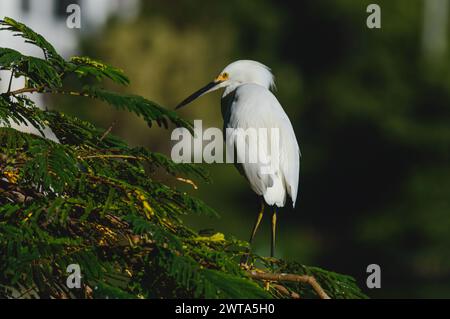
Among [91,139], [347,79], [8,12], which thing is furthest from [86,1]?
[91,139]

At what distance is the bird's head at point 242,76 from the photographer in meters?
4.35

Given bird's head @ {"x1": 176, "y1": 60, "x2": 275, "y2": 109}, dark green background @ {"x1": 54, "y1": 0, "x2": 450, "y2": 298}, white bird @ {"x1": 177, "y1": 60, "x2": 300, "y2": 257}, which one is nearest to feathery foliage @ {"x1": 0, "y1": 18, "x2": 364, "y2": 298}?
white bird @ {"x1": 177, "y1": 60, "x2": 300, "y2": 257}

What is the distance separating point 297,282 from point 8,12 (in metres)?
15.5

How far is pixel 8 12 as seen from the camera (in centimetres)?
1666

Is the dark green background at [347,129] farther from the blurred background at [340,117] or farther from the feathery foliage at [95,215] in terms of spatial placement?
the feathery foliage at [95,215]

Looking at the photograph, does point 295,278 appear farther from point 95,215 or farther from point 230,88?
point 230,88

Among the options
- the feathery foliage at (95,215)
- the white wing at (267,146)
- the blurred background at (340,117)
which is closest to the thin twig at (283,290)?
the feathery foliage at (95,215)

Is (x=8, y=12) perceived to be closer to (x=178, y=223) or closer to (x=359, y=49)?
(x=359, y=49)

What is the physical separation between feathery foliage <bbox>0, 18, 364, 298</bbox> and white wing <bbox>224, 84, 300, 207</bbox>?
2.03m

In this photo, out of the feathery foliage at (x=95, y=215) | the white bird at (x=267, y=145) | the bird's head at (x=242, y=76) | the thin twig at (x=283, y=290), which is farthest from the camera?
the bird's head at (x=242, y=76)

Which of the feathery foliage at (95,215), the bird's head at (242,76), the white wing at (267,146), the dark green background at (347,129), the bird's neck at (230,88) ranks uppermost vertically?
the dark green background at (347,129)

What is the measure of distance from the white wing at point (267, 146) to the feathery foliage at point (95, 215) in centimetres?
203

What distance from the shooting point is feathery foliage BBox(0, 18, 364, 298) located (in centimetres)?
150

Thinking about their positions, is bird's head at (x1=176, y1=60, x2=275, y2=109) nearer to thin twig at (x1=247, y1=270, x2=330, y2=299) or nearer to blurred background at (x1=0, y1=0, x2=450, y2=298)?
thin twig at (x1=247, y1=270, x2=330, y2=299)
